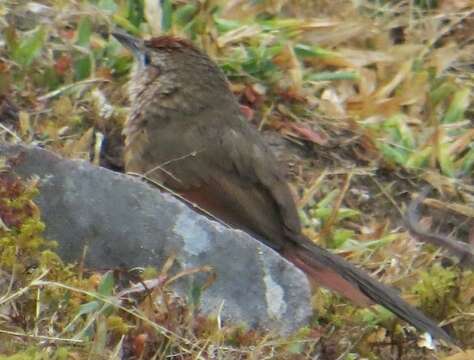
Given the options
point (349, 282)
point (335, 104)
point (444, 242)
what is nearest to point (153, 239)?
point (349, 282)

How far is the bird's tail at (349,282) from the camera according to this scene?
19.0ft

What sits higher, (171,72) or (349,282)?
(171,72)

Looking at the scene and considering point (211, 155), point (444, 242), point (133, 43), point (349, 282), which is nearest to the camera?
point (349, 282)

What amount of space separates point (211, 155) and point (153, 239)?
5.09 ft

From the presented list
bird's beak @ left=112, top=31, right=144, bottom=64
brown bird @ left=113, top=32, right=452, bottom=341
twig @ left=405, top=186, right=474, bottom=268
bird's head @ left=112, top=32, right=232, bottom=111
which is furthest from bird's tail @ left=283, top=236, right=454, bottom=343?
bird's beak @ left=112, top=31, right=144, bottom=64

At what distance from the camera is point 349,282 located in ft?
20.1

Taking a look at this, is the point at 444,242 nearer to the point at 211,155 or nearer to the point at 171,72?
the point at 211,155

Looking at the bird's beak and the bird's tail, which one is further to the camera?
the bird's beak

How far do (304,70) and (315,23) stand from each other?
38 cm

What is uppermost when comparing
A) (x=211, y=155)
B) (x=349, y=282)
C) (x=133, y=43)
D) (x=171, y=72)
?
(x=133, y=43)

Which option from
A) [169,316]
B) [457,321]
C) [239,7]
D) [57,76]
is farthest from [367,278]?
[239,7]

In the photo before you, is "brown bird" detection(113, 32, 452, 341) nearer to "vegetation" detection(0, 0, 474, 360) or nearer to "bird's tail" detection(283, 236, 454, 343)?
"bird's tail" detection(283, 236, 454, 343)

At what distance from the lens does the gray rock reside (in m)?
5.20

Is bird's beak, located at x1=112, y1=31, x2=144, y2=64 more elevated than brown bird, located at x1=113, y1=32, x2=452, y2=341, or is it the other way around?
bird's beak, located at x1=112, y1=31, x2=144, y2=64
